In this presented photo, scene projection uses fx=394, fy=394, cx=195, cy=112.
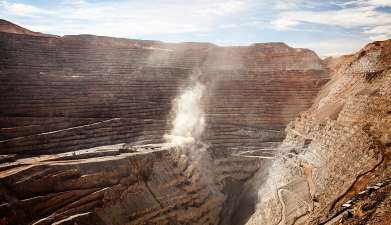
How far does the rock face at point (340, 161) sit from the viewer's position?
9.17m

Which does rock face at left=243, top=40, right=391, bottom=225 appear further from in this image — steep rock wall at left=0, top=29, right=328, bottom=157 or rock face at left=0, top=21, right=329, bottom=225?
steep rock wall at left=0, top=29, right=328, bottom=157

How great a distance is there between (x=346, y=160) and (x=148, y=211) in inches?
262

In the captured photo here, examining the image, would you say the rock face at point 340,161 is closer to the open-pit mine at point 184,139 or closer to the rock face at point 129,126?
the open-pit mine at point 184,139

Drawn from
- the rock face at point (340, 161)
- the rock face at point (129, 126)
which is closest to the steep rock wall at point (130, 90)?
the rock face at point (129, 126)

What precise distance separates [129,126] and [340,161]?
894 cm

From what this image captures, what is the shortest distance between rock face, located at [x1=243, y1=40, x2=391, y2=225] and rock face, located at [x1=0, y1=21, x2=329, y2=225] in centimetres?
161

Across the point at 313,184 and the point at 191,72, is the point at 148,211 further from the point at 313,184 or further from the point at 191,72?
the point at 191,72

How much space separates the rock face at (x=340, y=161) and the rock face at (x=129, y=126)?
63.4 inches

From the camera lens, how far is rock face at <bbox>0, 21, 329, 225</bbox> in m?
11.6

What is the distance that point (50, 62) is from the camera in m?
22.5

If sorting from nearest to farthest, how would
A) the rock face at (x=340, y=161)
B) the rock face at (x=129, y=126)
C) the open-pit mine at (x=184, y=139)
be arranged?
the rock face at (x=340, y=161) < the open-pit mine at (x=184, y=139) < the rock face at (x=129, y=126)

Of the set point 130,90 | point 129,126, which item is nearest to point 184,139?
point 129,126

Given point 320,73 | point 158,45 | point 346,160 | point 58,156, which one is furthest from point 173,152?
point 158,45

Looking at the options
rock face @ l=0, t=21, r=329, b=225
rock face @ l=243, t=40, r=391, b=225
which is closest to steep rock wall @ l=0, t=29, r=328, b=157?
rock face @ l=0, t=21, r=329, b=225
